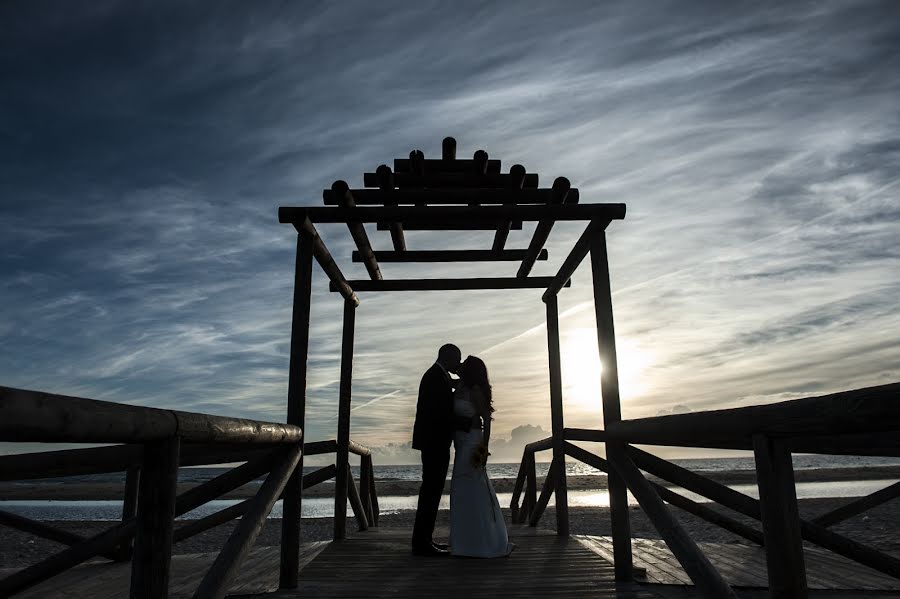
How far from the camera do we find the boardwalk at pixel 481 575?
411 cm

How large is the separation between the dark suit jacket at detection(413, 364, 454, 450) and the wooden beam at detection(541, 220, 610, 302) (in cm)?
180

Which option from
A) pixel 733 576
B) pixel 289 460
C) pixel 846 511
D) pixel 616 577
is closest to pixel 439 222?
pixel 289 460

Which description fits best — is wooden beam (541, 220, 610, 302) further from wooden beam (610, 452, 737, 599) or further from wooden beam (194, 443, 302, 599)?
wooden beam (194, 443, 302, 599)

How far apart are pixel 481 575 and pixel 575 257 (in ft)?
10.2

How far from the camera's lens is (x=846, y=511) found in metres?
5.95

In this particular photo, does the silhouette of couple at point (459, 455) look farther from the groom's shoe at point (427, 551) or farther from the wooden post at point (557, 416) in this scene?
the wooden post at point (557, 416)

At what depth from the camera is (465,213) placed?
4.95m

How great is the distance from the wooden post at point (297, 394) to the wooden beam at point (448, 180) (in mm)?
946

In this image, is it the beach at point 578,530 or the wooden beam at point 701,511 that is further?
the beach at point 578,530

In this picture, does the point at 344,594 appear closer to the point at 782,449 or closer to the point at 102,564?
the point at 782,449

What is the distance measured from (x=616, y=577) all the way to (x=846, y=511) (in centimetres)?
320

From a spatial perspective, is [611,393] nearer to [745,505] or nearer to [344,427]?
[745,505]

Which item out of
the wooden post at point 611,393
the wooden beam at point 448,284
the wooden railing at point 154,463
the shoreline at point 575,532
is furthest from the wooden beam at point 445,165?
the shoreline at point 575,532

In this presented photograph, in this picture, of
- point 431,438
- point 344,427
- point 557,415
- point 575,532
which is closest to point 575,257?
point 557,415
